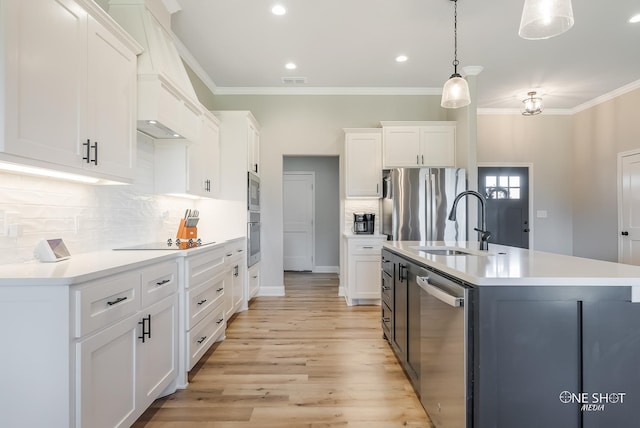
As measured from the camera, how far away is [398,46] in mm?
3707

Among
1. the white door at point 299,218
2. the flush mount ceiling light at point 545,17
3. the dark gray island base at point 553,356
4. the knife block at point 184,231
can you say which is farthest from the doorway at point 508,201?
the dark gray island base at point 553,356

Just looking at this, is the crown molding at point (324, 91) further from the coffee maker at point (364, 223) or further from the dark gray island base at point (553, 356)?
the dark gray island base at point (553, 356)

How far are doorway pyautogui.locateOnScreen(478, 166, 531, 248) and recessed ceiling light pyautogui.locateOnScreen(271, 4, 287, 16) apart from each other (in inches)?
172

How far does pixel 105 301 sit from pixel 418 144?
4.07m

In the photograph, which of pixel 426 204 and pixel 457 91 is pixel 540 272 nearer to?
pixel 457 91

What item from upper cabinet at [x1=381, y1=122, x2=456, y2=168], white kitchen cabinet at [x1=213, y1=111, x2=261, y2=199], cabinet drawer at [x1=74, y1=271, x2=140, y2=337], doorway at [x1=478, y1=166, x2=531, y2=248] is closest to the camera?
cabinet drawer at [x1=74, y1=271, x2=140, y2=337]

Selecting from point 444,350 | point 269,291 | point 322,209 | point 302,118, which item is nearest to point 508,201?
point 322,209

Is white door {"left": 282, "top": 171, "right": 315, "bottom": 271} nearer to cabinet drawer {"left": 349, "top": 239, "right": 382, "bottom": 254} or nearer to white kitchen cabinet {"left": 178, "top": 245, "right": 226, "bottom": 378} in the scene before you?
cabinet drawer {"left": 349, "top": 239, "right": 382, "bottom": 254}

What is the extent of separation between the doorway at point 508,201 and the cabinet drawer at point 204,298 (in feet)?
15.8

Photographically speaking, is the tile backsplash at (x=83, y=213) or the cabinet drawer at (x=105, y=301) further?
A: the tile backsplash at (x=83, y=213)

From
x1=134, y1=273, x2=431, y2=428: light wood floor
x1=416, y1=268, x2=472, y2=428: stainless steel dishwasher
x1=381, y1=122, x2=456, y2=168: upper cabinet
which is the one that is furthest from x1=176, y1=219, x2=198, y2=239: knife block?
x1=381, y1=122, x2=456, y2=168: upper cabinet

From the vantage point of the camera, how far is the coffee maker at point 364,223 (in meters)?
4.69

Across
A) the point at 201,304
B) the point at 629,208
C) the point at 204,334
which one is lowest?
the point at 204,334

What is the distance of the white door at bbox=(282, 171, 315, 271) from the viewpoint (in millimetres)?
7234
